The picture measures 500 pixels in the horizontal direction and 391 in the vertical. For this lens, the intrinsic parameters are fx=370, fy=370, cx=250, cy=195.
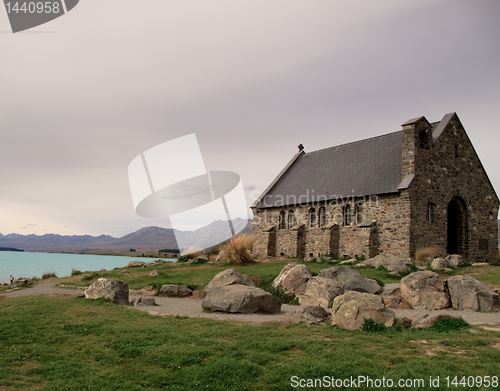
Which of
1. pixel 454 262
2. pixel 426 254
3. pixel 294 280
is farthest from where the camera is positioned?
pixel 426 254

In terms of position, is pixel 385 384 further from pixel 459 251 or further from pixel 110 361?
pixel 459 251

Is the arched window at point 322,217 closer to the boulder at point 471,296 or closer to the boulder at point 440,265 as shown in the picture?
the boulder at point 440,265

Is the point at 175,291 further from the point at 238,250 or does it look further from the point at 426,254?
the point at 426,254

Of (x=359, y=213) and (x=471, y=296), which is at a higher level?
(x=359, y=213)

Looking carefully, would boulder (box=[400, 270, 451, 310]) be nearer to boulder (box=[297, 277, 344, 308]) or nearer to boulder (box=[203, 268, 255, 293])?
boulder (box=[297, 277, 344, 308])

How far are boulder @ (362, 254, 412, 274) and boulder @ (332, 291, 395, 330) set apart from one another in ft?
33.3

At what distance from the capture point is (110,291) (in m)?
13.7

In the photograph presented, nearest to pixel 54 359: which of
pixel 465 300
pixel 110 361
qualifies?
pixel 110 361

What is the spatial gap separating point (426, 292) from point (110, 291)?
36.8 feet

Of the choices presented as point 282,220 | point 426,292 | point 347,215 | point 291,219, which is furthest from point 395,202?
point 426,292

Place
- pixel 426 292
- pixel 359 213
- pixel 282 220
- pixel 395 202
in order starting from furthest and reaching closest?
pixel 282 220
pixel 359 213
pixel 395 202
pixel 426 292

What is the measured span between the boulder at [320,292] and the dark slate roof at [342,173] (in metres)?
13.5

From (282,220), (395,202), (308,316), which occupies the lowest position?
(308,316)

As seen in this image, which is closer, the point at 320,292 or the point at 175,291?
the point at 320,292
